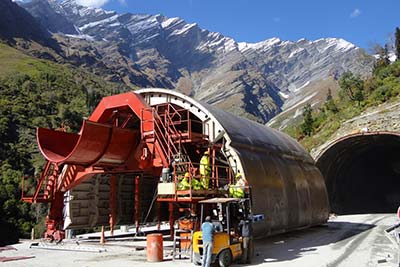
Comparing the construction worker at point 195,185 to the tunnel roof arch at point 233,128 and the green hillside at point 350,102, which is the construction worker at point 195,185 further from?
the green hillside at point 350,102

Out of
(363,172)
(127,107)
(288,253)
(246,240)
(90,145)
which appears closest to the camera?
(246,240)

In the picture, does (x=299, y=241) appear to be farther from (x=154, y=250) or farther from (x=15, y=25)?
(x=15, y=25)

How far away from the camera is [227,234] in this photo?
1428 cm

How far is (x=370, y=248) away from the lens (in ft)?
59.2

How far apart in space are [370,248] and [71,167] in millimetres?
14505

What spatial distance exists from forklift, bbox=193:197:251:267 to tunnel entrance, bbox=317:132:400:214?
19.7 meters

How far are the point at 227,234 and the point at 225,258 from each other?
29.3 inches

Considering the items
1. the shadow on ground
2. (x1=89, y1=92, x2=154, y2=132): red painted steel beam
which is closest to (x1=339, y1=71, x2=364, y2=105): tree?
the shadow on ground

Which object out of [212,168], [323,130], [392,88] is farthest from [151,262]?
[392,88]

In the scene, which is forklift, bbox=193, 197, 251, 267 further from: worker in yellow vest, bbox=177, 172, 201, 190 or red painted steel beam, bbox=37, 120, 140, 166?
red painted steel beam, bbox=37, 120, 140, 166

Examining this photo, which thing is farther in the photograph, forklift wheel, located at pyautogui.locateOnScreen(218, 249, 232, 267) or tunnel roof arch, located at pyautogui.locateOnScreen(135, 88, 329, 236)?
tunnel roof arch, located at pyautogui.locateOnScreen(135, 88, 329, 236)

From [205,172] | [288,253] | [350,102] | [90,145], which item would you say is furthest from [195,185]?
[350,102]

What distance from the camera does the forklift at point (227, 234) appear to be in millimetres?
13875

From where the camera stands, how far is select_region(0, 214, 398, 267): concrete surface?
588 inches
